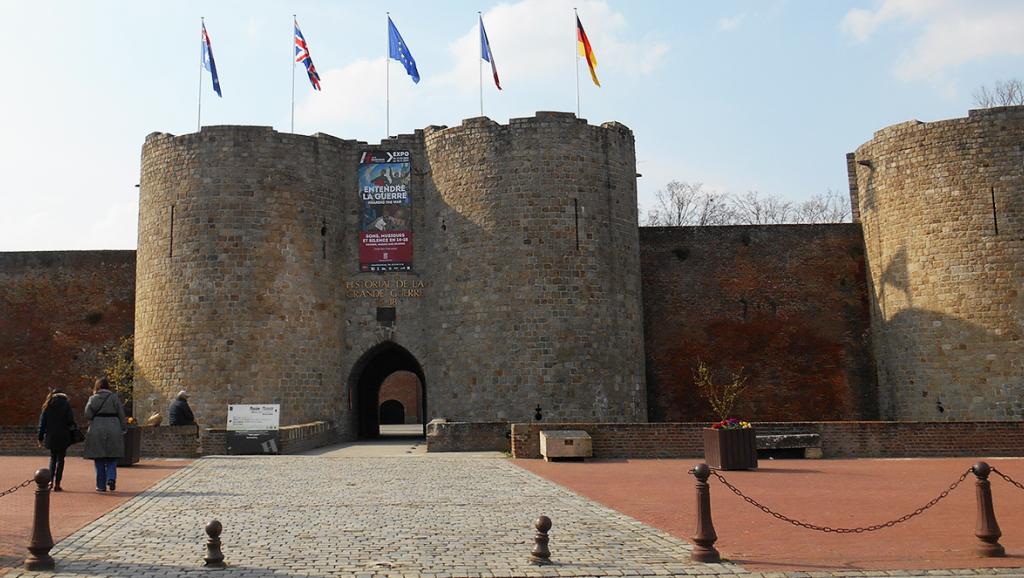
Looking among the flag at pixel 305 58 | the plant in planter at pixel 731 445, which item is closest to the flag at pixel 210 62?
the flag at pixel 305 58

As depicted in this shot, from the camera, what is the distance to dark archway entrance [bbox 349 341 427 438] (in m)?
27.3

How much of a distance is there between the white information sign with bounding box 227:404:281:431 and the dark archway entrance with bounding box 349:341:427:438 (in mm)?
6547

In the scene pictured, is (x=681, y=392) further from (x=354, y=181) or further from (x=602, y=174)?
(x=354, y=181)

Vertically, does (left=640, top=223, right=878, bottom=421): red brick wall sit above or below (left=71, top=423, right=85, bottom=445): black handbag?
above

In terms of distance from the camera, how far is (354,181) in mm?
27516

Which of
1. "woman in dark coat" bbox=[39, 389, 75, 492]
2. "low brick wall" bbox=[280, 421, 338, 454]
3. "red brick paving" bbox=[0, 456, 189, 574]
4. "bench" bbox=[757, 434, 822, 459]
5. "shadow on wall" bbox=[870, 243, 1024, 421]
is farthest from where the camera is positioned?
"shadow on wall" bbox=[870, 243, 1024, 421]

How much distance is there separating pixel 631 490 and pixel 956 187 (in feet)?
55.5

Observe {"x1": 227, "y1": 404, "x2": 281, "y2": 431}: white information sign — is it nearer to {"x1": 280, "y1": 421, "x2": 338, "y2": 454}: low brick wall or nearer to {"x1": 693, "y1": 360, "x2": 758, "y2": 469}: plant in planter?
{"x1": 280, "y1": 421, "x2": 338, "y2": 454}: low brick wall

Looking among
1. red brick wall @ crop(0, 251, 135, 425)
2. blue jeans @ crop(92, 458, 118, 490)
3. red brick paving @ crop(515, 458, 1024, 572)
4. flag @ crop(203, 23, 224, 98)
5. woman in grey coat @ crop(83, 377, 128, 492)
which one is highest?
flag @ crop(203, 23, 224, 98)

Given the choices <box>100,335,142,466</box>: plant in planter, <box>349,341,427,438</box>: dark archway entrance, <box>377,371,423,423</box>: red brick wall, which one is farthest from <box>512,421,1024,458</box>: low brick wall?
<box>377,371,423,423</box>: red brick wall

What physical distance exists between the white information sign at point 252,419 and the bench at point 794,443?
34.4ft

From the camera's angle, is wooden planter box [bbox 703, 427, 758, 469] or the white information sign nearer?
wooden planter box [bbox 703, 427, 758, 469]

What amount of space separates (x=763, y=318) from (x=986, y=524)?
2152cm

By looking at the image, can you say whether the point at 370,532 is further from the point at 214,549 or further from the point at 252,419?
the point at 252,419
